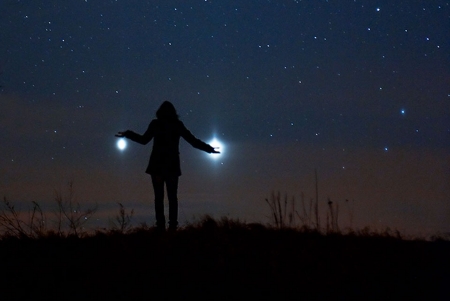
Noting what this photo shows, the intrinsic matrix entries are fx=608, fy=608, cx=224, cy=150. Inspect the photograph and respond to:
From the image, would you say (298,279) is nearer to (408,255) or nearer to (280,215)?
(408,255)

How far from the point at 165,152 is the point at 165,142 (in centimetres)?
21

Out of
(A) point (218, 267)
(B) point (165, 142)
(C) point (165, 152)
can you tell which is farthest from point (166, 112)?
(A) point (218, 267)

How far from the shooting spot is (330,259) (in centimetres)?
746

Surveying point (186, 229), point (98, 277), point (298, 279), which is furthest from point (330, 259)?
point (98, 277)

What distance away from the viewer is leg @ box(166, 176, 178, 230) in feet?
31.6

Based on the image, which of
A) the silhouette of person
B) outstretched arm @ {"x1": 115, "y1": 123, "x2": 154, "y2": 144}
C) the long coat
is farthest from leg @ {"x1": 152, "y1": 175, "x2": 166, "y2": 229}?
outstretched arm @ {"x1": 115, "y1": 123, "x2": 154, "y2": 144}

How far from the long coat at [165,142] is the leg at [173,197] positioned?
11cm

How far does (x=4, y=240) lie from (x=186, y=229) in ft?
8.27

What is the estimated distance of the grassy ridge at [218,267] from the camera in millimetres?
6512

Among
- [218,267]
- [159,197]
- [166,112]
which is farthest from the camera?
[166,112]

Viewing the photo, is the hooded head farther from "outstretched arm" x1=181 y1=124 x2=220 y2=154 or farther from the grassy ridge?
the grassy ridge

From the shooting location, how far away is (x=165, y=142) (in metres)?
9.86

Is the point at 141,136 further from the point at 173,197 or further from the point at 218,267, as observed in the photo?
the point at 218,267

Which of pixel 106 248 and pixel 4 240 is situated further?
pixel 4 240
